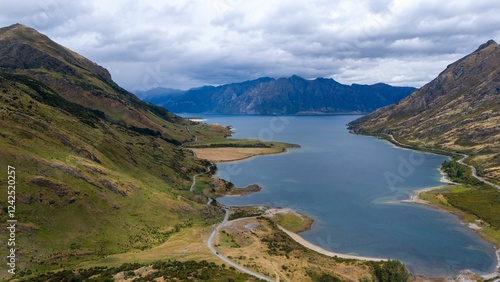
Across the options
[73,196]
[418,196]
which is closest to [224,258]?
[73,196]

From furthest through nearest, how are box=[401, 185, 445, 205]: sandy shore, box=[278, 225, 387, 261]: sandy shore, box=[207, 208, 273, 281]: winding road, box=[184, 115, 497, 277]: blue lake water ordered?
1. box=[401, 185, 445, 205]: sandy shore
2. box=[184, 115, 497, 277]: blue lake water
3. box=[278, 225, 387, 261]: sandy shore
4. box=[207, 208, 273, 281]: winding road

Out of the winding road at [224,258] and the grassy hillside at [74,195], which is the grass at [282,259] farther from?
the grassy hillside at [74,195]

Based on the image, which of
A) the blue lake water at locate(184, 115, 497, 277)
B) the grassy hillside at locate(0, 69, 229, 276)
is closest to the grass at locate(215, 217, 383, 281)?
the blue lake water at locate(184, 115, 497, 277)

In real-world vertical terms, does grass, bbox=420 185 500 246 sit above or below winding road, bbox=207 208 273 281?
below

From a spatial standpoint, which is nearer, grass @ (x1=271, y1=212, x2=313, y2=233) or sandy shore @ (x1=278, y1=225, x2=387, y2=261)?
sandy shore @ (x1=278, y1=225, x2=387, y2=261)

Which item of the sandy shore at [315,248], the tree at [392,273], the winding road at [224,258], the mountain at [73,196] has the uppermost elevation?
the mountain at [73,196]

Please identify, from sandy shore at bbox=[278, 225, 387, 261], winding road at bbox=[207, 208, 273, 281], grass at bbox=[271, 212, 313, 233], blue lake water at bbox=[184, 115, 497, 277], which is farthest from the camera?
grass at bbox=[271, 212, 313, 233]

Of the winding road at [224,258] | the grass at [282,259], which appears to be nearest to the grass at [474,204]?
the grass at [282,259]

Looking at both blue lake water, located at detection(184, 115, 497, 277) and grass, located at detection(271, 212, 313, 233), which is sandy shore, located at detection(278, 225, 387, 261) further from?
grass, located at detection(271, 212, 313, 233)

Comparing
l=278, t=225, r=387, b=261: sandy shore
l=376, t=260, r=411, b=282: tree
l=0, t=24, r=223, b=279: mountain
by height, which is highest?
l=0, t=24, r=223, b=279: mountain

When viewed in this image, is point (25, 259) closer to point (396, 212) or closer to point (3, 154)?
point (3, 154)

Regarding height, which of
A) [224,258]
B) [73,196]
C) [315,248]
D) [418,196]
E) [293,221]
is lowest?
[315,248]

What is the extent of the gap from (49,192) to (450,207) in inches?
5598

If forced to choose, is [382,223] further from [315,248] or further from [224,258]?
[224,258]
